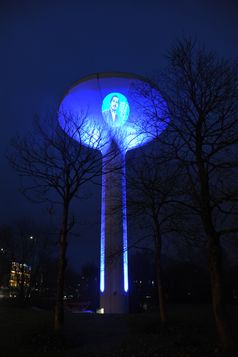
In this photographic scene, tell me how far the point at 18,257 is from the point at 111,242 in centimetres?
1484

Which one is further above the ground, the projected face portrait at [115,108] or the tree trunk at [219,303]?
the projected face portrait at [115,108]

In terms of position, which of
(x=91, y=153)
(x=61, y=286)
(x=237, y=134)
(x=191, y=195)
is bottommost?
(x=61, y=286)

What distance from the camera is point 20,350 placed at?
8.80m

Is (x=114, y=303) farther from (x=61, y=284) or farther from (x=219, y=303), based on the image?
(x=219, y=303)

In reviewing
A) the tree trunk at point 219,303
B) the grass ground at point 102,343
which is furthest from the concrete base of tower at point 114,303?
the tree trunk at point 219,303

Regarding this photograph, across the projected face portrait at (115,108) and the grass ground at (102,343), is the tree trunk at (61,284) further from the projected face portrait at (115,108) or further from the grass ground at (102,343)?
the projected face portrait at (115,108)

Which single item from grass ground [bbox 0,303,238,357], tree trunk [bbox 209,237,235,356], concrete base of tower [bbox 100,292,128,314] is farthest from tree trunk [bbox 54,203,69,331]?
concrete base of tower [bbox 100,292,128,314]

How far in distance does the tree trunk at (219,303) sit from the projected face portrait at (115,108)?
1941 cm

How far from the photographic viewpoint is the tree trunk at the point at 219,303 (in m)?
7.48

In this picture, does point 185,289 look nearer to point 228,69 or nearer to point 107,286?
point 107,286

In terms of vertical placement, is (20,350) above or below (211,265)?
below

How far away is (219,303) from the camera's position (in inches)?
305

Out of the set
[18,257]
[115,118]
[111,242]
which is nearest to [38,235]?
[18,257]

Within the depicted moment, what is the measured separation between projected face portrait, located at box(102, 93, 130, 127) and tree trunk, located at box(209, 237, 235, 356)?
19.4 metres
